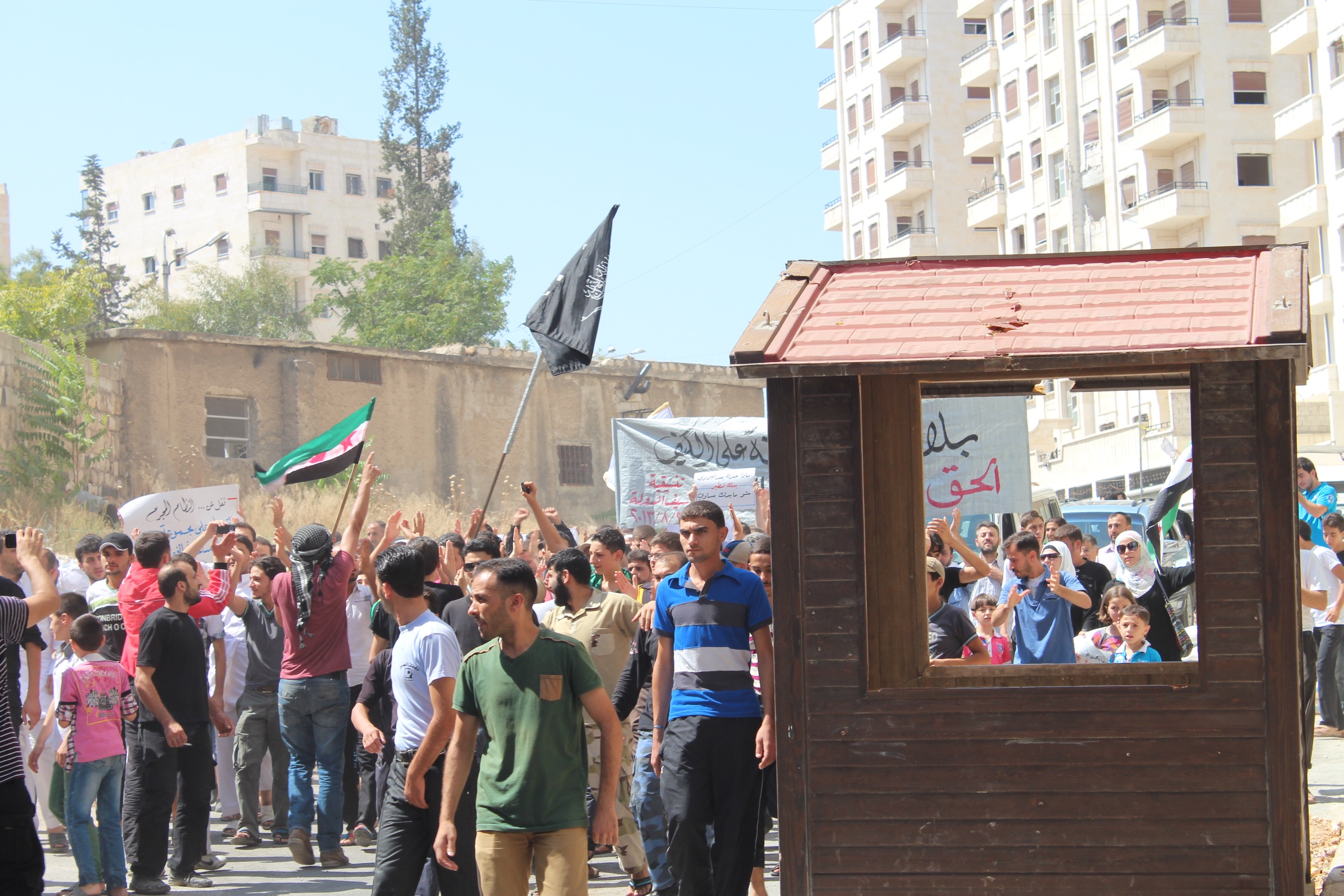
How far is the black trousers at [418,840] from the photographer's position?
635 centimetres

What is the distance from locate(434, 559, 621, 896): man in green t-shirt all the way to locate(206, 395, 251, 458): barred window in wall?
2835 cm

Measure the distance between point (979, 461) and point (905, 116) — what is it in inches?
1902

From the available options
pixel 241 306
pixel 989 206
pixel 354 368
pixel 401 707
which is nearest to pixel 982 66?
pixel 989 206

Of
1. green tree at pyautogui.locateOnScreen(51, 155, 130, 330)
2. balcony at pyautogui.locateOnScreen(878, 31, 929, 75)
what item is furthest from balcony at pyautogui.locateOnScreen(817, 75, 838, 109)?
green tree at pyautogui.locateOnScreen(51, 155, 130, 330)

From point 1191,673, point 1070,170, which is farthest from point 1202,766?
point 1070,170

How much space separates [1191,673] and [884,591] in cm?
133

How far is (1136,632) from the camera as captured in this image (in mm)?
9062

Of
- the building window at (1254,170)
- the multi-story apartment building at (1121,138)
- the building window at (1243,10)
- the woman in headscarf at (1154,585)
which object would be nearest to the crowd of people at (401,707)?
the woman in headscarf at (1154,585)

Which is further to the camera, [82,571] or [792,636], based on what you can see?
[82,571]

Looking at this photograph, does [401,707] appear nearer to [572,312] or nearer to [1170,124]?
[572,312]

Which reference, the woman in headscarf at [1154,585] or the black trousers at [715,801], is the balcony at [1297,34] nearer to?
the woman in headscarf at [1154,585]

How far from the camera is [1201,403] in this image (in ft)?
19.6

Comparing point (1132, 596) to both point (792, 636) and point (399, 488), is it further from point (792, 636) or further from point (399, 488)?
point (399, 488)

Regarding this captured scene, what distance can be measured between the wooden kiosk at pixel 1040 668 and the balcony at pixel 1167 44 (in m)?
44.3
